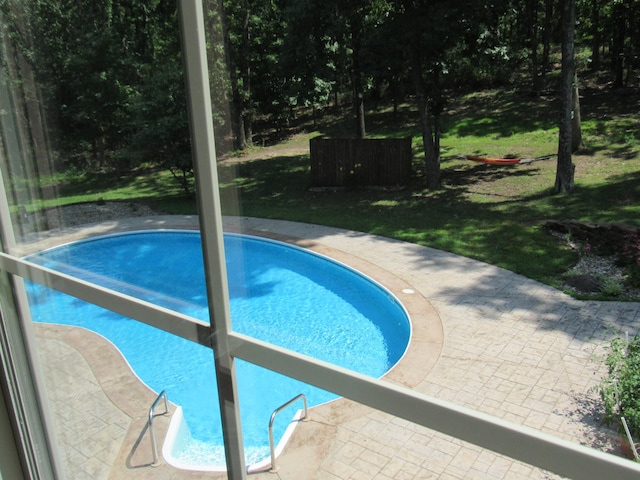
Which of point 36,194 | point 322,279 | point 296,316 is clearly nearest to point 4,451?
point 36,194

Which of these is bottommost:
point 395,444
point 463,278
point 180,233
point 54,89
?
point 463,278

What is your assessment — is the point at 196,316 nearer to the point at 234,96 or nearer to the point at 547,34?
the point at 234,96

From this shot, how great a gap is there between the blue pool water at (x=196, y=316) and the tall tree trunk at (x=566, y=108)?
5.19 meters

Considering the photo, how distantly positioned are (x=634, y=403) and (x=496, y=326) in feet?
2.87

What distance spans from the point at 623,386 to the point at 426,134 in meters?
5.89

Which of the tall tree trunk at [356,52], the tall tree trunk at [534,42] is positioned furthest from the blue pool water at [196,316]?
the tall tree trunk at [534,42]

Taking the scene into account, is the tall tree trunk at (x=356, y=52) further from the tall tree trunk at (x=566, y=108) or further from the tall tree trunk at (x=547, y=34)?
the tall tree trunk at (x=566, y=108)

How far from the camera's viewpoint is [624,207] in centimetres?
480

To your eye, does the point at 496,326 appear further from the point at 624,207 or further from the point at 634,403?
the point at 624,207

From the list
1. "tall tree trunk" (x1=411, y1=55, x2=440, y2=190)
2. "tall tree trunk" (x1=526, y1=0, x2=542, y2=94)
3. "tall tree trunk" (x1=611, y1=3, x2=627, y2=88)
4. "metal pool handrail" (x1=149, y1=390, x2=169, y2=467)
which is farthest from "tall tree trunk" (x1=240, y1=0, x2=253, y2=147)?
"tall tree trunk" (x1=611, y1=3, x2=627, y2=88)

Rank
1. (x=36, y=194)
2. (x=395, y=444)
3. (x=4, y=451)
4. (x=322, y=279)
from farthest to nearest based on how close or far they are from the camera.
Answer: (x=322, y=279) < (x=4, y=451) < (x=36, y=194) < (x=395, y=444)

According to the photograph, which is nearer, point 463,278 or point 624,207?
point 463,278

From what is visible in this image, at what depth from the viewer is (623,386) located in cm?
147

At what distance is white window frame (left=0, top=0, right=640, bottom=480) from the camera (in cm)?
46
